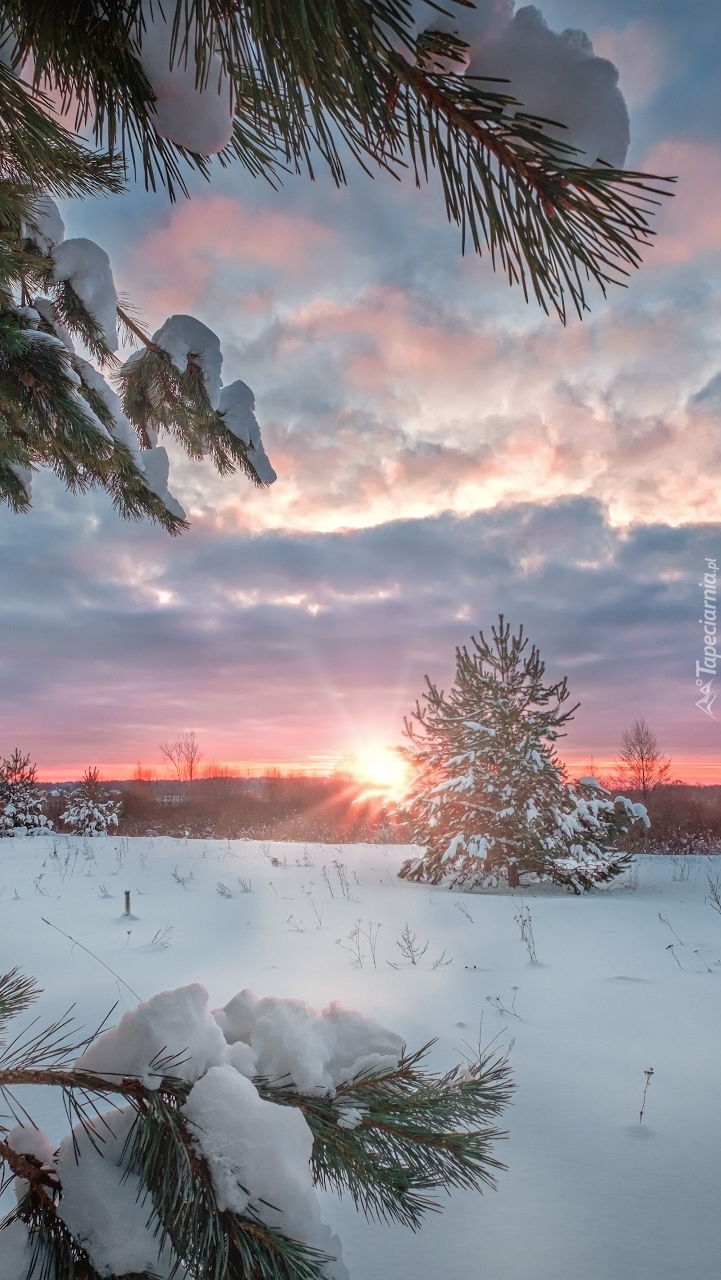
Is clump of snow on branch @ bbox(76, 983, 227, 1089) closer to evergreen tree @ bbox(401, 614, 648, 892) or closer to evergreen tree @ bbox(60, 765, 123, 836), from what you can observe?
evergreen tree @ bbox(401, 614, 648, 892)

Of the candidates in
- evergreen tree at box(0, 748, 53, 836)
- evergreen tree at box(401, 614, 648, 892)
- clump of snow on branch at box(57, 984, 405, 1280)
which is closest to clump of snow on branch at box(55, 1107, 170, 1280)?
clump of snow on branch at box(57, 984, 405, 1280)

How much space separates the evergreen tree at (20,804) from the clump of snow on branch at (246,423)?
47.7ft

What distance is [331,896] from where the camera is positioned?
827cm

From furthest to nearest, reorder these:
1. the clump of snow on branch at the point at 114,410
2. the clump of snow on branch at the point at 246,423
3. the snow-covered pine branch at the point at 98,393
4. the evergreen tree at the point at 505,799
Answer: the evergreen tree at the point at 505,799 → the clump of snow on branch at the point at 246,423 → the clump of snow on branch at the point at 114,410 → the snow-covered pine branch at the point at 98,393

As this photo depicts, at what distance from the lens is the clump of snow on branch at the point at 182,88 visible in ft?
2.64

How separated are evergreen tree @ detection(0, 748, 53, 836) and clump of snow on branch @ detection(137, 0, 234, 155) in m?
16.4

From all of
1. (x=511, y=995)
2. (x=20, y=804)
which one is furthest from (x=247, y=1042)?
(x=20, y=804)

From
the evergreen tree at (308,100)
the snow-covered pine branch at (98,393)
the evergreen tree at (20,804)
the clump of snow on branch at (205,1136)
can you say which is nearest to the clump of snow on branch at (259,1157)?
the clump of snow on branch at (205,1136)

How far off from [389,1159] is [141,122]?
65.5 inches

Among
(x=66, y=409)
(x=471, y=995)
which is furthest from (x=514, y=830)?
(x=66, y=409)

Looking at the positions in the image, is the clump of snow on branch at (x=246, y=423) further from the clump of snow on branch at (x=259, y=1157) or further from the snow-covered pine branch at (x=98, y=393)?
the clump of snow on branch at (x=259, y=1157)

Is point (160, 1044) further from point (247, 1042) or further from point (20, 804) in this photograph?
point (20, 804)

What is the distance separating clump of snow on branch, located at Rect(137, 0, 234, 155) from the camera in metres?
0.80

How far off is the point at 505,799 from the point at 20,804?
1226cm
